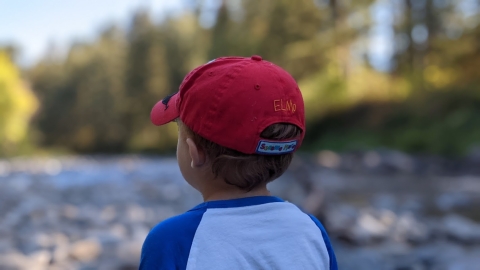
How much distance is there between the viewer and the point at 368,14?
1875 centimetres

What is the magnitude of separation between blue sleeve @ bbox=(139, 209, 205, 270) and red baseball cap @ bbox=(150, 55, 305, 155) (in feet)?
0.51

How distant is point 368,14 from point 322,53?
7.24ft

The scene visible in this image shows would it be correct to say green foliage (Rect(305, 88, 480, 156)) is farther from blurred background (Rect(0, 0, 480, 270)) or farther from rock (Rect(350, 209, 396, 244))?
rock (Rect(350, 209, 396, 244))

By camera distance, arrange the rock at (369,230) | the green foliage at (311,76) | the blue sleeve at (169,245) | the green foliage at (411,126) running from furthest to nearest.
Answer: the green foliage at (311,76) < the green foliage at (411,126) < the rock at (369,230) < the blue sleeve at (169,245)

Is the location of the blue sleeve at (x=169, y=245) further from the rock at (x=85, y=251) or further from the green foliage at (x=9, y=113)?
the green foliage at (x=9, y=113)

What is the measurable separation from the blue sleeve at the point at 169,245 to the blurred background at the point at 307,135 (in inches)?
76.3

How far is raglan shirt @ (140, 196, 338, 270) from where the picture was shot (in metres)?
0.85

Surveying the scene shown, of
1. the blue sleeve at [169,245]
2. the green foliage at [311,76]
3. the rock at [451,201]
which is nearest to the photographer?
the blue sleeve at [169,245]

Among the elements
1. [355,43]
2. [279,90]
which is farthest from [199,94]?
[355,43]

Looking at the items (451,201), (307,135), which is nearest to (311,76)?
(307,135)

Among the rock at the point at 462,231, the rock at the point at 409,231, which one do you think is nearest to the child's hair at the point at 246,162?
the rock at the point at 409,231

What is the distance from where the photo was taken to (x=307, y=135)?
62.3 ft

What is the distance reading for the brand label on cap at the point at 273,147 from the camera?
0.91 metres

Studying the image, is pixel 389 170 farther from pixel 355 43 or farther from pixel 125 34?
pixel 125 34
